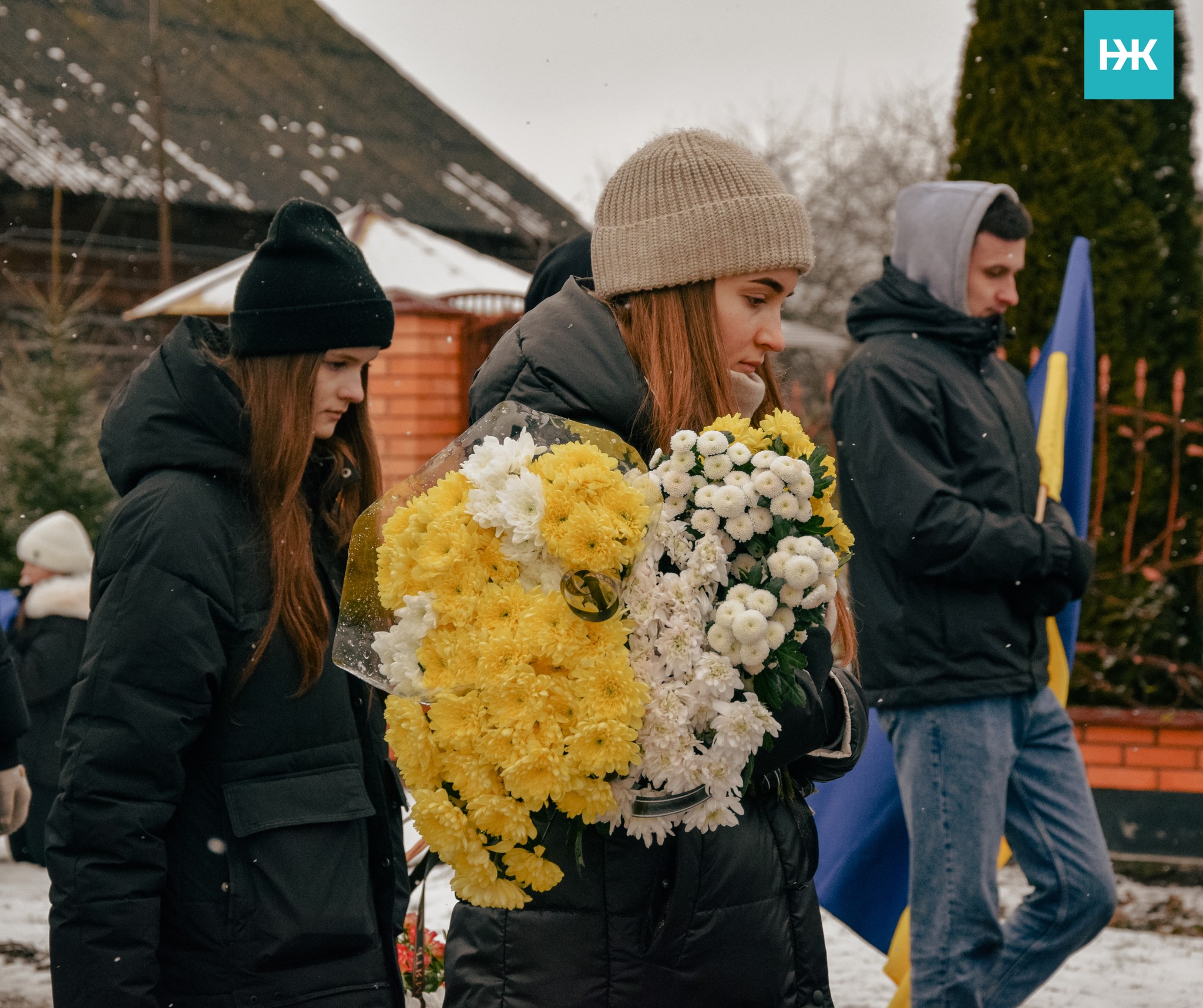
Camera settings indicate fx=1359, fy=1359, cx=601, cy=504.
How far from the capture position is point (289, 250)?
2.41 metres

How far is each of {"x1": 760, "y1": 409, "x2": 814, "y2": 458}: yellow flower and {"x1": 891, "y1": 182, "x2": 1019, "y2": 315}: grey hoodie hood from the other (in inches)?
82.5

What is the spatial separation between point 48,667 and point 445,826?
4792 mm

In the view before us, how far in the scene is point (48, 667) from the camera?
19.3 feet

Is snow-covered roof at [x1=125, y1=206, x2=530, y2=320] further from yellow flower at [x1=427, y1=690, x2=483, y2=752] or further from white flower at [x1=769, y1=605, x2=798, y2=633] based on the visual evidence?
white flower at [x1=769, y1=605, x2=798, y2=633]

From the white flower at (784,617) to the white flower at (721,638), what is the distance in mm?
58

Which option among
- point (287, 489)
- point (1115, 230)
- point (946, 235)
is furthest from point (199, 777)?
point (1115, 230)

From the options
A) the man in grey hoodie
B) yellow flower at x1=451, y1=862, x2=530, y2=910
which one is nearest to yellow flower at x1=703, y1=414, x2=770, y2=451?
yellow flower at x1=451, y1=862, x2=530, y2=910

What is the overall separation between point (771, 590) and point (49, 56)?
1759 centimetres

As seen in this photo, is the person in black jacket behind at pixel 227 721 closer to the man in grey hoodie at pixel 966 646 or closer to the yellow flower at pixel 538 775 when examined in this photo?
the yellow flower at pixel 538 775

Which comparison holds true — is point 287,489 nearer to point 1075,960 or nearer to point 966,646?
point 966,646

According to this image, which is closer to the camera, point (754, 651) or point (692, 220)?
point (754, 651)

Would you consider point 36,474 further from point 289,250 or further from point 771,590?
point 771,590

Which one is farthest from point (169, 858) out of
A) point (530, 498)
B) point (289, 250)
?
point (289, 250)

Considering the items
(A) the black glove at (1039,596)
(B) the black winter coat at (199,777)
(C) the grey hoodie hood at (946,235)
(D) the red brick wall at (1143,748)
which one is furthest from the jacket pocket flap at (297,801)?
(D) the red brick wall at (1143,748)
